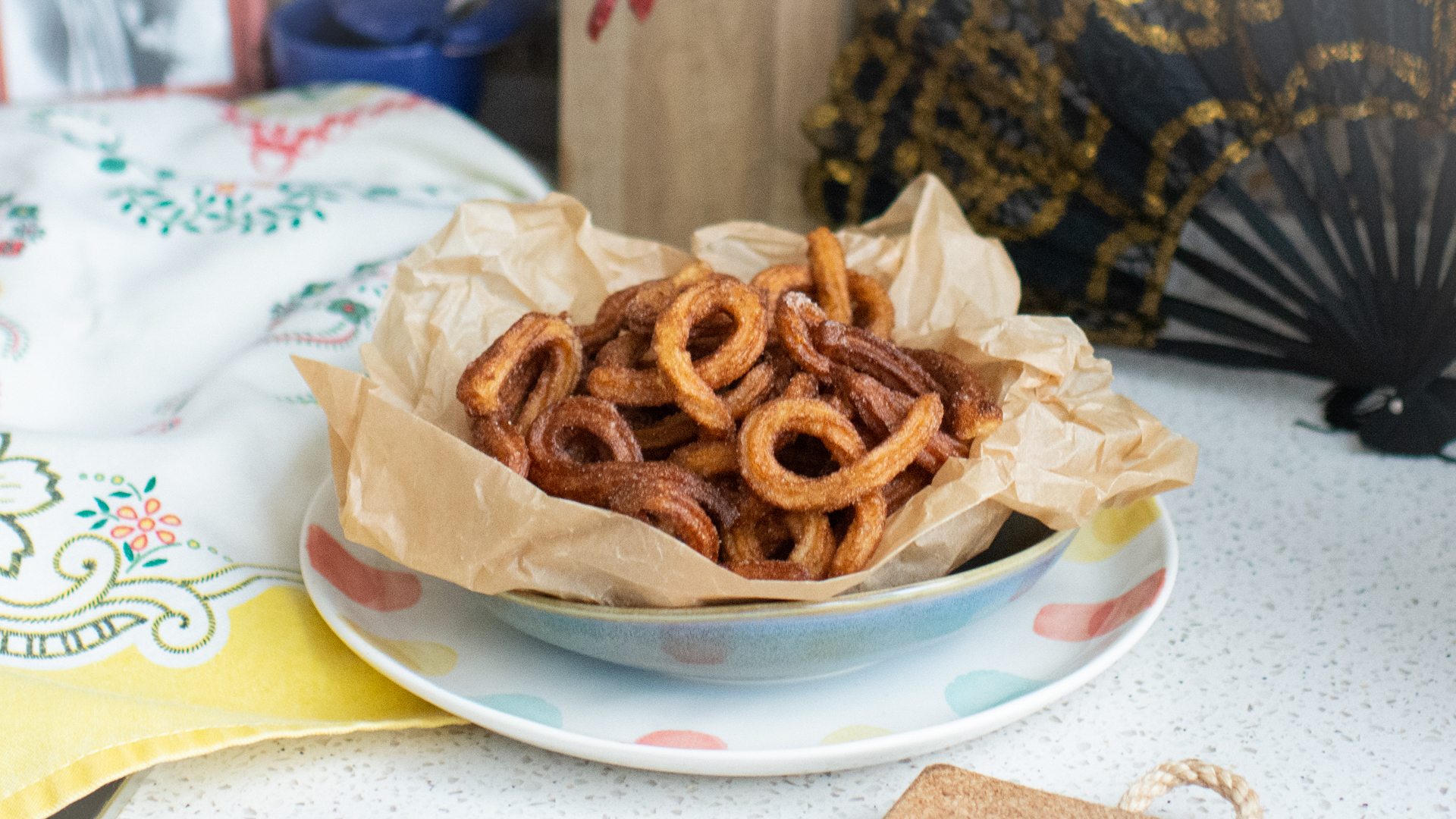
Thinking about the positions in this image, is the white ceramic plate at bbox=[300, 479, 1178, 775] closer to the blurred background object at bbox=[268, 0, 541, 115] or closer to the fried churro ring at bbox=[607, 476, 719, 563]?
the fried churro ring at bbox=[607, 476, 719, 563]

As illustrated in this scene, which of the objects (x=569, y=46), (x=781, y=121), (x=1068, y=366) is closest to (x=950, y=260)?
(x=1068, y=366)

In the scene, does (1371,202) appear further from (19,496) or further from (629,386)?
(19,496)

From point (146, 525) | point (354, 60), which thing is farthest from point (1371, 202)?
point (354, 60)

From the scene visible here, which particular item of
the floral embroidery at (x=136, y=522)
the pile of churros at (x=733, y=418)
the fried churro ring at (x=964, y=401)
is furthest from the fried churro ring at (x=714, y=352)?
the floral embroidery at (x=136, y=522)

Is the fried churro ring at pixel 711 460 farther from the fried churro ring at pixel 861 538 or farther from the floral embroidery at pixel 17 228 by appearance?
Result: the floral embroidery at pixel 17 228

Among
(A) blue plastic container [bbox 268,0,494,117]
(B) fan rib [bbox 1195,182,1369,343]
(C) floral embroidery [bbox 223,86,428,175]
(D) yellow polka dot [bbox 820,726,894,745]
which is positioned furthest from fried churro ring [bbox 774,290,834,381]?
(A) blue plastic container [bbox 268,0,494,117]
